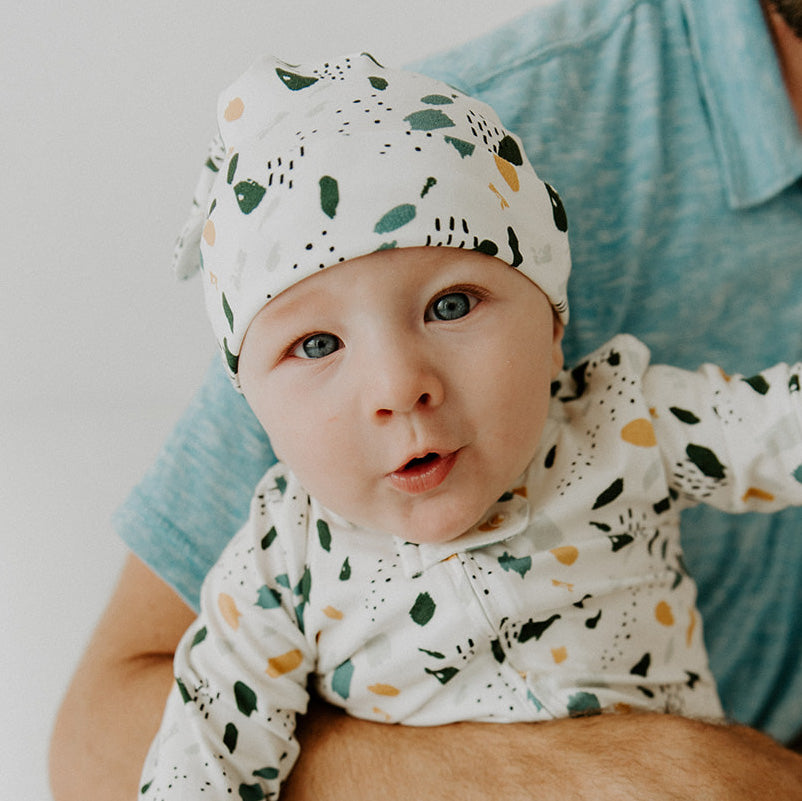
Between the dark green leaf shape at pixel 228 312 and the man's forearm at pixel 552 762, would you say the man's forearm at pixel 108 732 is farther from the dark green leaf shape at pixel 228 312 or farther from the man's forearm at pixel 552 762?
the dark green leaf shape at pixel 228 312

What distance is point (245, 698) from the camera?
0.85 meters

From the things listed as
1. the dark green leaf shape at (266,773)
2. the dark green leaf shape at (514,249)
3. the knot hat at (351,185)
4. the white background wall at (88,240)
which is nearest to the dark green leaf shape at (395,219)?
the knot hat at (351,185)

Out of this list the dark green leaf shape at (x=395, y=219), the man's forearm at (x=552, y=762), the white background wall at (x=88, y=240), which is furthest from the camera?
the white background wall at (x=88, y=240)

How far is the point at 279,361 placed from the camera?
0.76 m

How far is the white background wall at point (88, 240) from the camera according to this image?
125 centimetres

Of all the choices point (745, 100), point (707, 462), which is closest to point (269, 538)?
point (707, 462)

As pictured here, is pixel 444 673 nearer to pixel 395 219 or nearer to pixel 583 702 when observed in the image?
pixel 583 702

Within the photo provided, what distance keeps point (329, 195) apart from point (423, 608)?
0.42 metres

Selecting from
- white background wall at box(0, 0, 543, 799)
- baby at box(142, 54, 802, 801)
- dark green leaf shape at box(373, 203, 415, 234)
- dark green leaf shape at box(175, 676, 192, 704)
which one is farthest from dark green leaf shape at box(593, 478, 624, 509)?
white background wall at box(0, 0, 543, 799)

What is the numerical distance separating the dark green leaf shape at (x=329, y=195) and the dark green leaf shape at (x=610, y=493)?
1.34 ft

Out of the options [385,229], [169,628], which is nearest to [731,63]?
[385,229]

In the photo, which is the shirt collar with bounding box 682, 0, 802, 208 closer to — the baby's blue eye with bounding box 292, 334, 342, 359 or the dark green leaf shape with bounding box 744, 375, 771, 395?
the dark green leaf shape with bounding box 744, 375, 771, 395

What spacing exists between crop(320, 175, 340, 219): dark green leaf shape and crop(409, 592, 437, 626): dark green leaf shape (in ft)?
1.29

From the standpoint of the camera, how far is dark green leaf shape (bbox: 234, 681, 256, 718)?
0.84 metres
